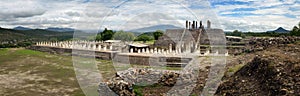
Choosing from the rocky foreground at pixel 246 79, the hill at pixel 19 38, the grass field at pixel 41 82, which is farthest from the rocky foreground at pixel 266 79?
the hill at pixel 19 38

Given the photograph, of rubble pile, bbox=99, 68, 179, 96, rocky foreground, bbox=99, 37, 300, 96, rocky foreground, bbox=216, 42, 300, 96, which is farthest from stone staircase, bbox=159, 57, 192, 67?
rocky foreground, bbox=216, 42, 300, 96

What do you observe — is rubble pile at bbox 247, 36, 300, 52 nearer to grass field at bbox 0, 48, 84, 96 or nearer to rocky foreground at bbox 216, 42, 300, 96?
rocky foreground at bbox 216, 42, 300, 96

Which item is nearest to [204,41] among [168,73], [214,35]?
[214,35]

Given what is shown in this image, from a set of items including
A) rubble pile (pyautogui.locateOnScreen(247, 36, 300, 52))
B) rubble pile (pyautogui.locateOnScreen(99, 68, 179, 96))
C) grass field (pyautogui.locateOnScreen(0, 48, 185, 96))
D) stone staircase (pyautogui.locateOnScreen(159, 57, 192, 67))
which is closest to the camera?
grass field (pyautogui.locateOnScreen(0, 48, 185, 96))

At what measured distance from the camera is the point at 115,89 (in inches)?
354

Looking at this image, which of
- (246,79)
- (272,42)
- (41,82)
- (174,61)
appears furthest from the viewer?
(174,61)

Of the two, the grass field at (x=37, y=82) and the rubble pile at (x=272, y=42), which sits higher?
the rubble pile at (x=272, y=42)

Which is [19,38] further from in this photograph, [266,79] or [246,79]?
[266,79]

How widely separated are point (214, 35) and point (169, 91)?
16.0m

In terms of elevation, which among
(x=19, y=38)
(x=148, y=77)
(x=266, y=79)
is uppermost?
(x=19, y=38)

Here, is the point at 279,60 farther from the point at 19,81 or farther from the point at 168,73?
the point at 19,81

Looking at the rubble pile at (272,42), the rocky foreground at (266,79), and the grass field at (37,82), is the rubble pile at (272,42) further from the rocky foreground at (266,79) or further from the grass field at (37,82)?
the grass field at (37,82)

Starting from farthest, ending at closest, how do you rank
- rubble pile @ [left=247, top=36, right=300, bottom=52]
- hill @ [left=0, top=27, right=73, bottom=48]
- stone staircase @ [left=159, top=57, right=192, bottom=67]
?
hill @ [left=0, top=27, right=73, bottom=48]
stone staircase @ [left=159, top=57, right=192, bottom=67]
rubble pile @ [left=247, top=36, right=300, bottom=52]

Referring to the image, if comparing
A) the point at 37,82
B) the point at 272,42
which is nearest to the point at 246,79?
the point at 272,42
